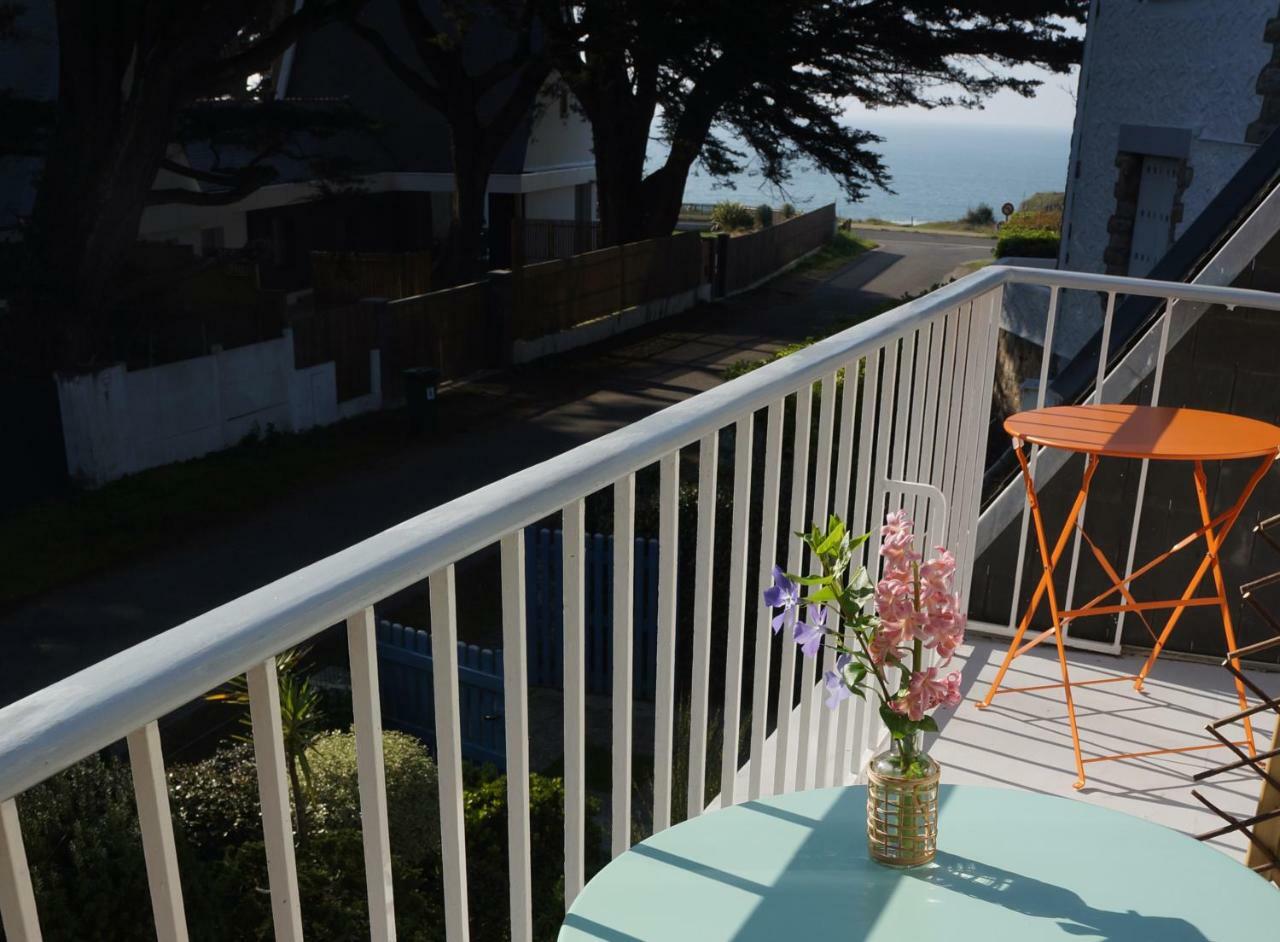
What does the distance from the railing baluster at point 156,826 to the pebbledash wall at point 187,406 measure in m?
13.4

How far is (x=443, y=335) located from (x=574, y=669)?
1713cm

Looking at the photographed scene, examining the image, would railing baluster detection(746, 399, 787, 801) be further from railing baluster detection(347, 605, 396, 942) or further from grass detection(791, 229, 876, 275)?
grass detection(791, 229, 876, 275)

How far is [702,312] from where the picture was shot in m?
25.9

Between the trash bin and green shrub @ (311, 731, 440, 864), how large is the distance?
30.7ft

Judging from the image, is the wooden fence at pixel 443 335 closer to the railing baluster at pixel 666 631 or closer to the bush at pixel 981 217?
the railing baluster at pixel 666 631

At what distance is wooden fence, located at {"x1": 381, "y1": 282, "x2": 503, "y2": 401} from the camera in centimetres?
1723

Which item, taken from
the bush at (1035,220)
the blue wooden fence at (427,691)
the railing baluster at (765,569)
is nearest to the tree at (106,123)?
the blue wooden fence at (427,691)

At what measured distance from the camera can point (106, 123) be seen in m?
14.7

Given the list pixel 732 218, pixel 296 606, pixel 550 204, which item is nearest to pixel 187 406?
Result: pixel 296 606

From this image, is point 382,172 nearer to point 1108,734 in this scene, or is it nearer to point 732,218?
point 732,218

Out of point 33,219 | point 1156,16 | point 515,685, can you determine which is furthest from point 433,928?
point 33,219

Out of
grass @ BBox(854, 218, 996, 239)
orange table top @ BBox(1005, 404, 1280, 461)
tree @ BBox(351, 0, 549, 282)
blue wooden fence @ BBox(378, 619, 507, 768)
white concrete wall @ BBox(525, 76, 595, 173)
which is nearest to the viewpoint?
orange table top @ BBox(1005, 404, 1280, 461)

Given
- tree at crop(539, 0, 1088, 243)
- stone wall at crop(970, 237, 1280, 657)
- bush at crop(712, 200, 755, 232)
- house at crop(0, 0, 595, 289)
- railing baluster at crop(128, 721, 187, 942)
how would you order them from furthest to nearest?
bush at crop(712, 200, 755, 232) → house at crop(0, 0, 595, 289) → tree at crop(539, 0, 1088, 243) → stone wall at crop(970, 237, 1280, 657) → railing baluster at crop(128, 721, 187, 942)

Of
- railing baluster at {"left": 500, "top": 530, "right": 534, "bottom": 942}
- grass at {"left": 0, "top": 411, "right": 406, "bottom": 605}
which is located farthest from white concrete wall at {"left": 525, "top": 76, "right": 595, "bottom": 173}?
railing baluster at {"left": 500, "top": 530, "right": 534, "bottom": 942}
